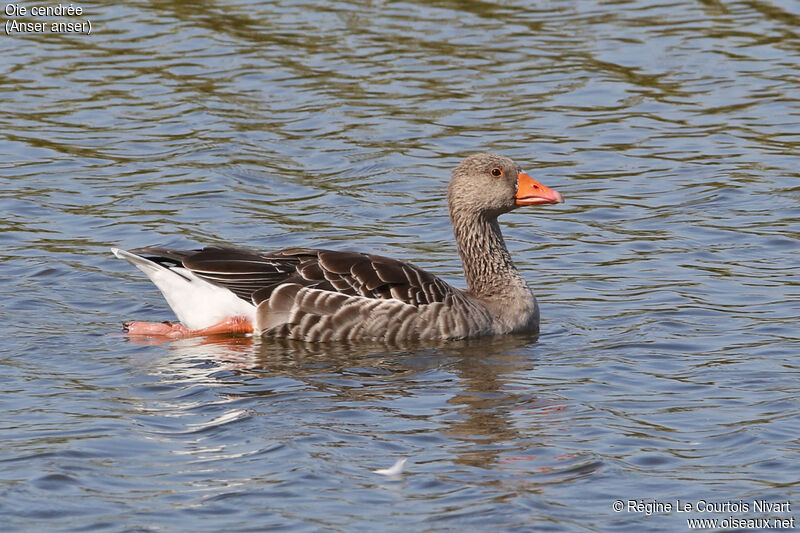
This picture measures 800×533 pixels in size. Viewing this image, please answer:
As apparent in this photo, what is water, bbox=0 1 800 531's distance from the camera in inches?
400

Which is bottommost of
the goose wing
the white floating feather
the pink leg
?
the pink leg

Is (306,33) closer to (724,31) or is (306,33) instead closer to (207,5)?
(207,5)

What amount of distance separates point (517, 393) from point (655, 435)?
1584 millimetres

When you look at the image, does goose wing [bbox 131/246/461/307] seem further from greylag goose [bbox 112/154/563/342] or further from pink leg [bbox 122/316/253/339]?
pink leg [bbox 122/316/253/339]

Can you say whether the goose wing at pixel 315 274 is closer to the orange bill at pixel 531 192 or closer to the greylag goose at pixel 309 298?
the greylag goose at pixel 309 298

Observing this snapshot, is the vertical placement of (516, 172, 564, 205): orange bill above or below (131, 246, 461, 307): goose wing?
above

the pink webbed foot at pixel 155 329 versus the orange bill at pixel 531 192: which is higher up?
the orange bill at pixel 531 192

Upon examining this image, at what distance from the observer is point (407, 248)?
16719 mm

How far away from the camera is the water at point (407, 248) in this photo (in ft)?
33.3

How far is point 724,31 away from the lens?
24000mm

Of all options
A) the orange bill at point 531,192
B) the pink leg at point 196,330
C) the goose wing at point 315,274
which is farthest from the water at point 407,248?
the orange bill at point 531,192

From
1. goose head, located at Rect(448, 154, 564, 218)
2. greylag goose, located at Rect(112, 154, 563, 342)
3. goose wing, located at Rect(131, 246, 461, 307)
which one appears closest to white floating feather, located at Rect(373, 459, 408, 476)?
greylag goose, located at Rect(112, 154, 563, 342)

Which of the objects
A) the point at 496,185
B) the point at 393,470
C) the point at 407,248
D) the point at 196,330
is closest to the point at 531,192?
the point at 496,185

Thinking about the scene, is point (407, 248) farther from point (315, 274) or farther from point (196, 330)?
point (196, 330)
